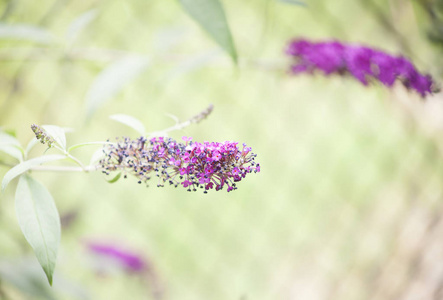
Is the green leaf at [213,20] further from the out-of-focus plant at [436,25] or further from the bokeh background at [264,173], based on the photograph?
the bokeh background at [264,173]

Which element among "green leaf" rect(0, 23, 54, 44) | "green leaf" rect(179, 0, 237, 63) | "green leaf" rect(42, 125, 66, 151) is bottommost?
"green leaf" rect(42, 125, 66, 151)

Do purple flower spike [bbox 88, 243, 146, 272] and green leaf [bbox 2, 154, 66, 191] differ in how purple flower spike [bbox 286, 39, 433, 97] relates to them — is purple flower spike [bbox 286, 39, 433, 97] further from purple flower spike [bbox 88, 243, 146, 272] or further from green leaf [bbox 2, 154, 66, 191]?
purple flower spike [bbox 88, 243, 146, 272]

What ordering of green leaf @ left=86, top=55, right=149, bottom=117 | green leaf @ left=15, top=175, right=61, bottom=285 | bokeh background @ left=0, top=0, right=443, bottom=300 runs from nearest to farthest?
1. green leaf @ left=15, top=175, right=61, bottom=285
2. green leaf @ left=86, top=55, right=149, bottom=117
3. bokeh background @ left=0, top=0, right=443, bottom=300

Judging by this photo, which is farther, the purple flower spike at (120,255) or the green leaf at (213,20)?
the purple flower spike at (120,255)

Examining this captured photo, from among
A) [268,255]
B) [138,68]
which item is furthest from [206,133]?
[138,68]

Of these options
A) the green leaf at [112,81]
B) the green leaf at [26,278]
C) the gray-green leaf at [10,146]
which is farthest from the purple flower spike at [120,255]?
the gray-green leaf at [10,146]

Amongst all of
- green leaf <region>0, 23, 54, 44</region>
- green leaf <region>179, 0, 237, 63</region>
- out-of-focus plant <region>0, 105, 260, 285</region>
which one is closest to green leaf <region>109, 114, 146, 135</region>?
out-of-focus plant <region>0, 105, 260, 285</region>

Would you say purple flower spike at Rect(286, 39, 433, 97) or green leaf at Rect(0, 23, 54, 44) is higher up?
purple flower spike at Rect(286, 39, 433, 97)
